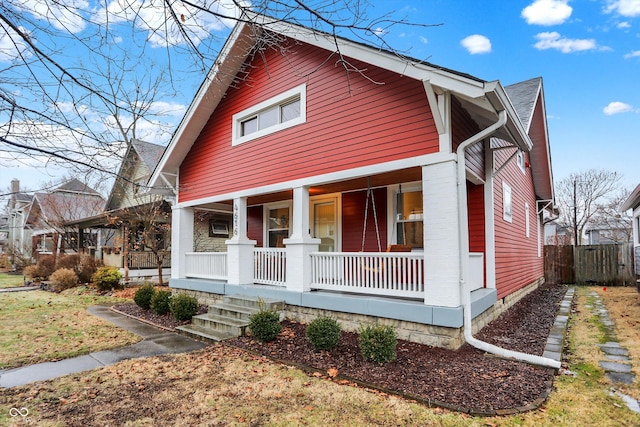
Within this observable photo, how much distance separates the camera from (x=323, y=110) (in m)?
7.13

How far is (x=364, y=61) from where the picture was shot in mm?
6250

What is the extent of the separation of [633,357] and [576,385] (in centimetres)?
→ 181

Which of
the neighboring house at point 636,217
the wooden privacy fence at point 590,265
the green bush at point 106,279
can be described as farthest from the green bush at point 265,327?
the wooden privacy fence at point 590,265

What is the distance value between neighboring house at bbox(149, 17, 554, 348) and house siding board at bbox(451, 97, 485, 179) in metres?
0.04

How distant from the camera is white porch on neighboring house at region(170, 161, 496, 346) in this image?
17.6ft

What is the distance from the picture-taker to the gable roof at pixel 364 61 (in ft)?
16.0

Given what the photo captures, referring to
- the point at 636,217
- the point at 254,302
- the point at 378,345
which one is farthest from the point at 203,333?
the point at 636,217

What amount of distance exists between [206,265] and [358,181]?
480 centimetres

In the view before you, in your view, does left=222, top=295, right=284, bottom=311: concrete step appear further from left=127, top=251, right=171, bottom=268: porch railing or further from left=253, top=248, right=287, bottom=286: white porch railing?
left=127, top=251, right=171, bottom=268: porch railing

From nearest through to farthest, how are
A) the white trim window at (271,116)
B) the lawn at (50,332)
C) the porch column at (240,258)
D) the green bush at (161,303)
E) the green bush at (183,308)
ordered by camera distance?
the lawn at (50,332) < the white trim window at (271,116) < the green bush at (183,308) < the porch column at (240,258) < the green bush at (161,303)

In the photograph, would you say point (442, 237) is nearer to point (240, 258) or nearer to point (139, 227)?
point (240, 258)

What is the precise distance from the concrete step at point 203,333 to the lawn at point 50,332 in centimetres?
85

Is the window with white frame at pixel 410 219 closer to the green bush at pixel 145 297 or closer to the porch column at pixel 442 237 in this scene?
the porch column at pixel 442 237

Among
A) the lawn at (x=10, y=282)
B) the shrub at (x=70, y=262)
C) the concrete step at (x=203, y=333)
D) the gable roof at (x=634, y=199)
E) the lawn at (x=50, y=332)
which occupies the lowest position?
the lawn at (x=10, y=282)
